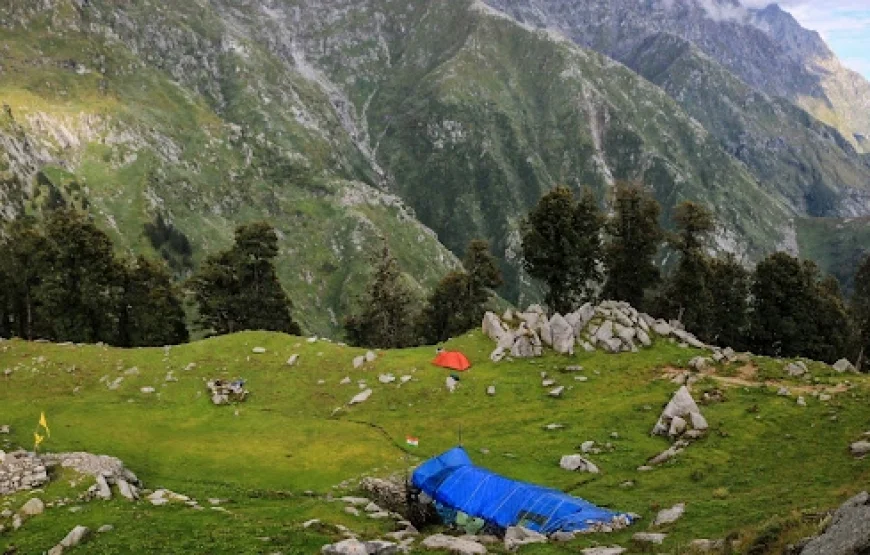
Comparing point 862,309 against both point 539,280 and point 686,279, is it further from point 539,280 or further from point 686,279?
point 539,280

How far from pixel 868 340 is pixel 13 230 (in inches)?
4999

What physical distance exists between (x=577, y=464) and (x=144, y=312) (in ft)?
274

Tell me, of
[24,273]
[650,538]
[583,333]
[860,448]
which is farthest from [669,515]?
[24,273]

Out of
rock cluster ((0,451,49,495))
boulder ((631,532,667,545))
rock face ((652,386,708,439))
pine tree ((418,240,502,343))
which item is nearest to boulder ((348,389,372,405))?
rock face ((652,386,708,439))

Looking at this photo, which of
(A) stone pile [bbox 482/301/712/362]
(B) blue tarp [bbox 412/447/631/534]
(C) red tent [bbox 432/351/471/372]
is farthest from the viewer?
(A) stone pile [bbox 482/301/712/362]

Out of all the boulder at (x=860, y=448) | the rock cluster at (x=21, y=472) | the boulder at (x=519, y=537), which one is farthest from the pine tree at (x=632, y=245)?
the rock cluster at (x=21, y=472)

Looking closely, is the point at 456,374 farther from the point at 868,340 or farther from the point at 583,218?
the point at 868,340

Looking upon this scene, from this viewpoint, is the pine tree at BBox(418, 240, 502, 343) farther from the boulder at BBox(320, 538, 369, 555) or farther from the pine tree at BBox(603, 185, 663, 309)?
the boulder at BBox(320, 538, 369, 555)

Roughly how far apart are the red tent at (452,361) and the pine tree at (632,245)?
3551cm

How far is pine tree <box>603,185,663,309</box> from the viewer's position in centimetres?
7956

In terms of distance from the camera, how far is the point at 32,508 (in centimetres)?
2598

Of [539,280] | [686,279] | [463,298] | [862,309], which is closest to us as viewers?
[686,279]

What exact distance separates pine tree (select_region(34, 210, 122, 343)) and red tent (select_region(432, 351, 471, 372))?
6188 centimetres

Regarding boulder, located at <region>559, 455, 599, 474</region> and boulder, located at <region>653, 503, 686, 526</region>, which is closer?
boulder, located at <region>653, 503, 686, 526</region>
